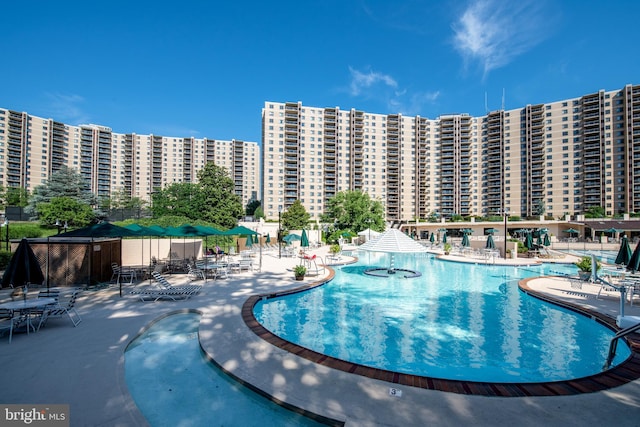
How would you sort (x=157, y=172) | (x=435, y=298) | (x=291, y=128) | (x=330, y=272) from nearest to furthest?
(x=435, y=298), (x=330, y=272), (x=291, y=128), (x=157, y=172)

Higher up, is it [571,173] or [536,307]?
[571,173]

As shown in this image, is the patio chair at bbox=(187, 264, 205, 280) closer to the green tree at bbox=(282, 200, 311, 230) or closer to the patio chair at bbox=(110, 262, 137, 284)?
the patio chair at bbox=(110, 262, 137, 284)

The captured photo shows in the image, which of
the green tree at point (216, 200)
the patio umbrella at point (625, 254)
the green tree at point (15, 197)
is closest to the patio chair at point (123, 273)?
the patio umbrella at point (625, 254)

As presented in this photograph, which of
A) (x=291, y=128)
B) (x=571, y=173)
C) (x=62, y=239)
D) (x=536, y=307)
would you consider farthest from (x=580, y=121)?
(x=62, y=239)

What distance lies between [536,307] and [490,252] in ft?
44.5

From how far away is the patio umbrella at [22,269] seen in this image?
25.0 feet

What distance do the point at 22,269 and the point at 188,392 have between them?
21.7ft

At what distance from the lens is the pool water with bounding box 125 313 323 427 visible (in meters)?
4.26

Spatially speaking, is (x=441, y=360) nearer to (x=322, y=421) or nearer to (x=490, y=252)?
(x=322, y=421)

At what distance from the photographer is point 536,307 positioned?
10844 millimetres

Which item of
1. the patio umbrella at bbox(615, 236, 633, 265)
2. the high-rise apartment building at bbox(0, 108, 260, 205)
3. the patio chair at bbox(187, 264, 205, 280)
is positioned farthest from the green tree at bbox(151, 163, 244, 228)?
the high-rise apartment building at bbox(0, 108, 260, 205)

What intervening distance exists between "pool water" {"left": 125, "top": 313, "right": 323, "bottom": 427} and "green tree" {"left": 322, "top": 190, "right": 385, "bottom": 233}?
118 feet

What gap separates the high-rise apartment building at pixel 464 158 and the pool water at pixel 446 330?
63350 millimetres

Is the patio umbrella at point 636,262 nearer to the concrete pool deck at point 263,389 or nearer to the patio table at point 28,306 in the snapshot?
the concrete pool deck at point 263,389
